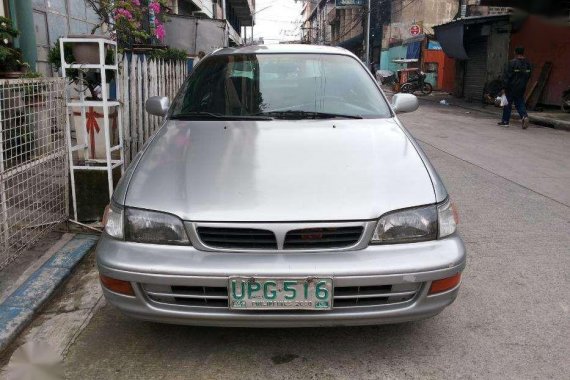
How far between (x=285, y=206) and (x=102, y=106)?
252cm

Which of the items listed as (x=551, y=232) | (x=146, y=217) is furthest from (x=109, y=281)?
(x=551, y=232)

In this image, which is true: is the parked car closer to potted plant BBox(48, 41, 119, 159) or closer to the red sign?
potted plant BBox(48, 41, 119, 159)

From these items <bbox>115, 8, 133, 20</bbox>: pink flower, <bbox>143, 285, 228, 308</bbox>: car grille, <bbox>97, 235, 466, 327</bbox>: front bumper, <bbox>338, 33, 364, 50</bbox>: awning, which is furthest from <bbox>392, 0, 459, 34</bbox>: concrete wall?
<bbox>143, 285, 228, 308</bbox>: car grille

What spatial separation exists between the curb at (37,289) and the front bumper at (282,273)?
0.77m

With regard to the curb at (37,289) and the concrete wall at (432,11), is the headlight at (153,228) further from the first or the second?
the concrete wall at (432,11)

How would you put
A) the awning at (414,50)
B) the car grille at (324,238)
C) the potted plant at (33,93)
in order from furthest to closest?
the awning at (414,50) < the potted plant at (33,93) < the car grille at (324,238)

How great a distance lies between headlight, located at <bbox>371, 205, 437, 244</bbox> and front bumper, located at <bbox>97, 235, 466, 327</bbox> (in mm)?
40

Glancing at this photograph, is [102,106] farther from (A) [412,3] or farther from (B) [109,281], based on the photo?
(A) [412,3]

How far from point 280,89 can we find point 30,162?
188cm

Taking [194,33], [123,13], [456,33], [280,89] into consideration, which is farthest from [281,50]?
[456,33]

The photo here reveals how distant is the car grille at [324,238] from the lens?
2346mm

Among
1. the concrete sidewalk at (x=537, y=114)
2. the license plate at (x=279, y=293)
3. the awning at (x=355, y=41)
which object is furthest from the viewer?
the awning at (x=355, y=41)

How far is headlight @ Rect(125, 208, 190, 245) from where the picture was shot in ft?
7.82

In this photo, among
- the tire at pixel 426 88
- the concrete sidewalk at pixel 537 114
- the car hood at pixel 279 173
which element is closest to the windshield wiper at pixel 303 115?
the car hood at pixel 279 173
